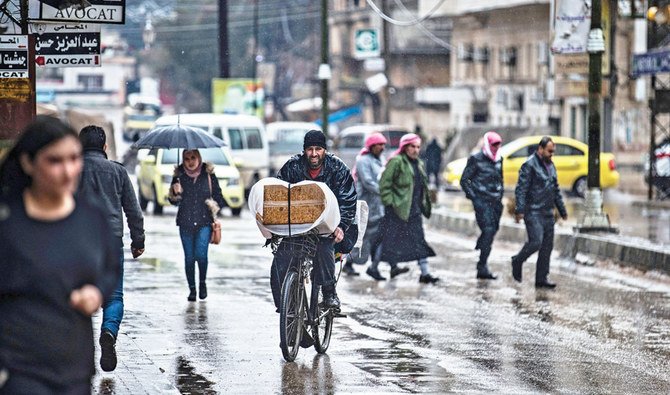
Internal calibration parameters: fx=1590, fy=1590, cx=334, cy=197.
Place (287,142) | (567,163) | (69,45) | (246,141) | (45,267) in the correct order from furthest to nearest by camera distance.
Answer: (287,142) → (567,163) → (246,141) → (69,45) → (45,267)

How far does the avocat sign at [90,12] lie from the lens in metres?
12.1

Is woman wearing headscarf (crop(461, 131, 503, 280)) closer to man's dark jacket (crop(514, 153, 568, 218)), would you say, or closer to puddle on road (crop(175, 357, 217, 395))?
man's dark jacket (crop(514, 153, 568, 218))

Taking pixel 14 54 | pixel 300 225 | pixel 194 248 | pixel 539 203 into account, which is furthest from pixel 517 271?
pixel 14 54

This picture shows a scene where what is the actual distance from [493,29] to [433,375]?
Answer: 52.1 metres

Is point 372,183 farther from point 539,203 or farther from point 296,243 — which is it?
point 296,243

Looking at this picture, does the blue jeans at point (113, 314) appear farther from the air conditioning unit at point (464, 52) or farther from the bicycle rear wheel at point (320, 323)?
the air conditioning unit at point (464, 52)

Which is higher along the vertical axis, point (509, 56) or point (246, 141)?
point (509, 56)

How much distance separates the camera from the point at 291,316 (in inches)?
435

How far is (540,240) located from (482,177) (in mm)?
1160

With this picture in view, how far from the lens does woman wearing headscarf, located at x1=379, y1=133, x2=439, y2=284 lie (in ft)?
58.4

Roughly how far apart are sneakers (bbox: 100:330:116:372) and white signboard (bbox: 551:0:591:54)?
43.0 feet

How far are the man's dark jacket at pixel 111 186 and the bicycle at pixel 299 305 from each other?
3.69ft

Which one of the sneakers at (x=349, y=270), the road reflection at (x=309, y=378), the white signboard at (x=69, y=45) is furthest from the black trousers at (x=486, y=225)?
the road reflection at (x=309, y=378)

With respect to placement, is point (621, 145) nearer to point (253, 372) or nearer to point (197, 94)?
point (253, 372)
